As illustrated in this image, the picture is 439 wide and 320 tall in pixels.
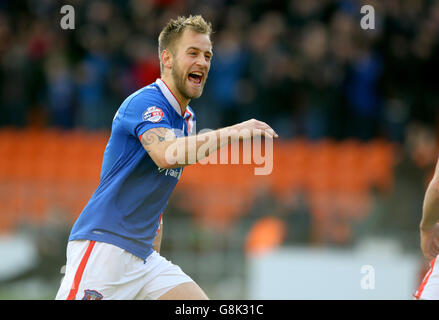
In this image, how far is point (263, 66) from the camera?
14.3 meters

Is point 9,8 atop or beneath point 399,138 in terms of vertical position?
atop

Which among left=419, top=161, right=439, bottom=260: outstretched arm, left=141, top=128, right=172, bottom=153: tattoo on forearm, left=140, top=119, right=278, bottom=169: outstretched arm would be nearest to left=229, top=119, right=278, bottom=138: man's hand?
left=140, top=119, right=278, bottom=169: outstretched arm

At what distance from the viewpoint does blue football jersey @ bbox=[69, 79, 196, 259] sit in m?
5.11

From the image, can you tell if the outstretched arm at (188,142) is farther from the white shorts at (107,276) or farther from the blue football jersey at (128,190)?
the white shorts at (107,276)

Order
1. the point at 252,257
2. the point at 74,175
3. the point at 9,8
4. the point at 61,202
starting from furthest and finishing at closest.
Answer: the point at 9,8 → the point at 74,175 → the point at 61,202 → the point at 252,257

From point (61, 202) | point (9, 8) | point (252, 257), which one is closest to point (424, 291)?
point (252, 257)

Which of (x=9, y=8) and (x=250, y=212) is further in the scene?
(x=9, y=8)

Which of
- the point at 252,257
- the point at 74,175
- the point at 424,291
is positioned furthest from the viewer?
the point at 74,175

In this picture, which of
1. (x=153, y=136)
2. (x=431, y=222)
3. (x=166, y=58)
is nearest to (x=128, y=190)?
(x=153, y=136)

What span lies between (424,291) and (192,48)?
235 centimetres

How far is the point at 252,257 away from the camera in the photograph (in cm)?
1112

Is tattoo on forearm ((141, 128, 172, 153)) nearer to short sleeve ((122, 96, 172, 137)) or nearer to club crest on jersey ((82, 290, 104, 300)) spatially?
short sleeve ((122, 96, 172, 137))

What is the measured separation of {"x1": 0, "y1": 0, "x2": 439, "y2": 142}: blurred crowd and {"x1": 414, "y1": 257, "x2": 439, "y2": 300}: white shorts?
923 centimetres

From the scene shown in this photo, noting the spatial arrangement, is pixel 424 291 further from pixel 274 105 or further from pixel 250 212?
pixel 274 105
